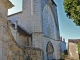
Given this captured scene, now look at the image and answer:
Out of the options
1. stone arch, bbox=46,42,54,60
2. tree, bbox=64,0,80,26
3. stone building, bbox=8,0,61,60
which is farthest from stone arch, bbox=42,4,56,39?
tree, bbox=64,0,80,26

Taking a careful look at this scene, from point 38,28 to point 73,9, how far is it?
43.7 feet

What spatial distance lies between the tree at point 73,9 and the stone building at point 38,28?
11140 millimetres

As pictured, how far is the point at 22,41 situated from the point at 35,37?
6.96 ft

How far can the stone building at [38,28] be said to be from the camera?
2302 centimetres

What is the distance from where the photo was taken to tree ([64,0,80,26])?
10.1 metres

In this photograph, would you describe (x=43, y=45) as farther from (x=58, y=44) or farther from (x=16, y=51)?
(x=16, y=51)

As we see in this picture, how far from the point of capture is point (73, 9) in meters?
10.5

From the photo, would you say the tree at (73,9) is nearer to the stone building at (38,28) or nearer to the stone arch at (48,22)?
the stone building at (38,28)

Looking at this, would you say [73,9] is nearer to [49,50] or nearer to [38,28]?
[38,28]

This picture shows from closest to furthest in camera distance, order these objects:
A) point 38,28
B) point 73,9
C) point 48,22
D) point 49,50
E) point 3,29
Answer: point 3,29
point 73,9
point 38,28
point 49,50
point 48,22

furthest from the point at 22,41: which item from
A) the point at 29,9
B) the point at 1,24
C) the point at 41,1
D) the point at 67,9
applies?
the point at 1,24

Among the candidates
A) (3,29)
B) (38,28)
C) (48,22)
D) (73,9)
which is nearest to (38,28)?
(38,28)

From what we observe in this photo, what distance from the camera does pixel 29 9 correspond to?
25.2 meters

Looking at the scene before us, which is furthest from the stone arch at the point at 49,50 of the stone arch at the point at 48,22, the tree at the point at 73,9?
the tree at the point at 73,9
